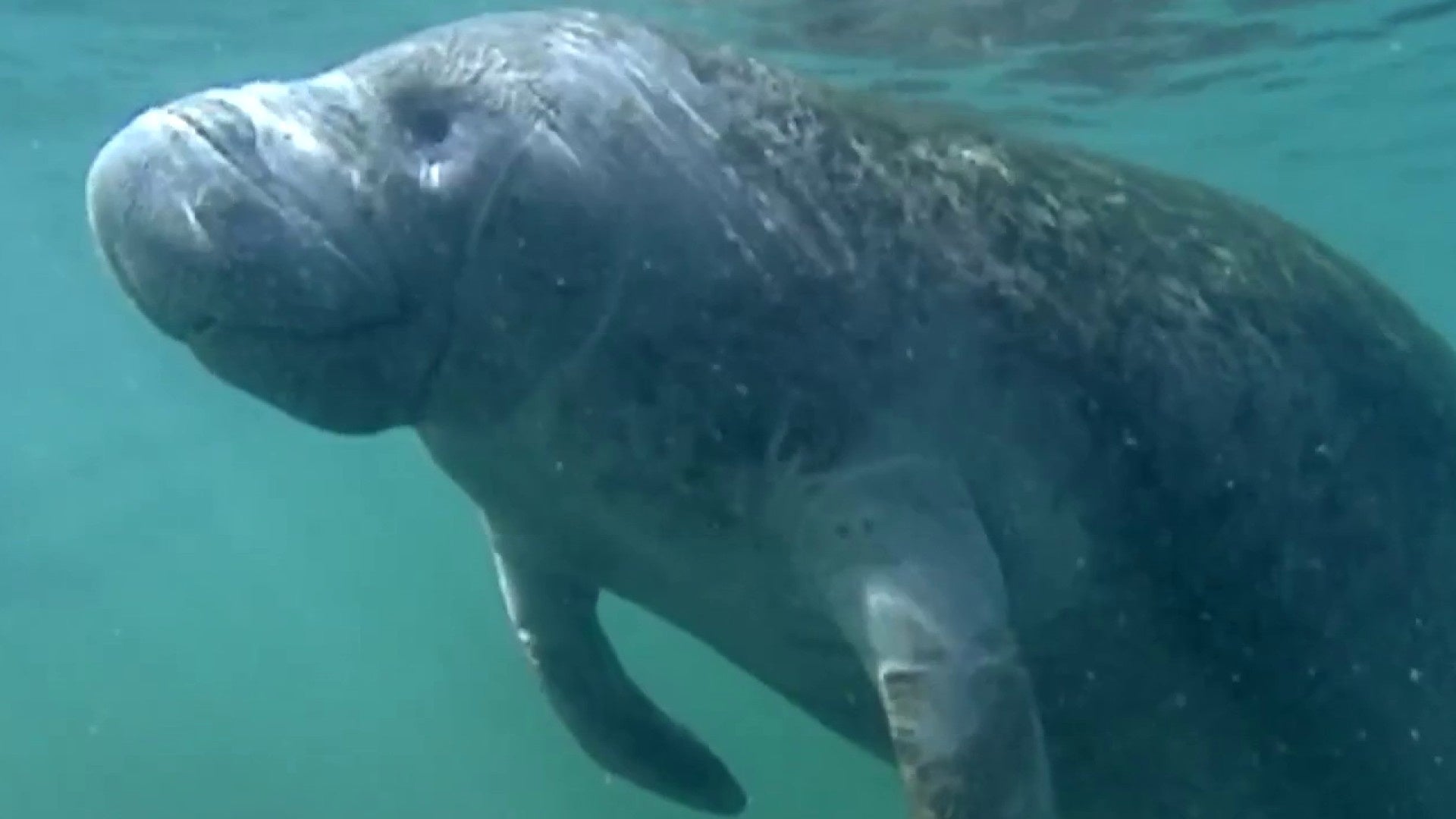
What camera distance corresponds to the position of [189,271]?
3.89 metres

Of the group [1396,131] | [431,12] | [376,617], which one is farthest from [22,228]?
[376,617]

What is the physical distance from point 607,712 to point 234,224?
2.42 metres

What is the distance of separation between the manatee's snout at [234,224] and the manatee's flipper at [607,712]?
165 centimetres

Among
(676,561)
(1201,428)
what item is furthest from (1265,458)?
(676,561)

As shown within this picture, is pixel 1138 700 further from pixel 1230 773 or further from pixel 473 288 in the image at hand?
pixel 473 288

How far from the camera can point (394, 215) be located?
417 centimetres

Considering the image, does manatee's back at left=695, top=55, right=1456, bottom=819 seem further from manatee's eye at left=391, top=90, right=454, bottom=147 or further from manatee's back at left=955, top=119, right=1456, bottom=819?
manatee's eye at left=391, top=90, right=454, bottom=147

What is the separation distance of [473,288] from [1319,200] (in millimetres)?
27584

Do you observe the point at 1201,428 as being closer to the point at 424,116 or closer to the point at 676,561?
the point at 676,561

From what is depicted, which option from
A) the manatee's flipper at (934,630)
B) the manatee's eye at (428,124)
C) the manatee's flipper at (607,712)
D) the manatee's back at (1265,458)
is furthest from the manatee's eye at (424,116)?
the manatee's flipper at (607,712)

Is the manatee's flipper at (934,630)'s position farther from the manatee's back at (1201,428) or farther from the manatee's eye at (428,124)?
the manatee's eye at (428,124)

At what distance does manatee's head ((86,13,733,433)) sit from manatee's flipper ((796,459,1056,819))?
2.79 ft

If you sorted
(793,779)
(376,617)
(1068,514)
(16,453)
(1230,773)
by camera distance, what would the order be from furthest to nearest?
1. (376,617)
2. (793,779)
3. (16,453)
4. (1230,773)
5. (1068,514)

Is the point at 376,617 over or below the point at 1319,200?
below
